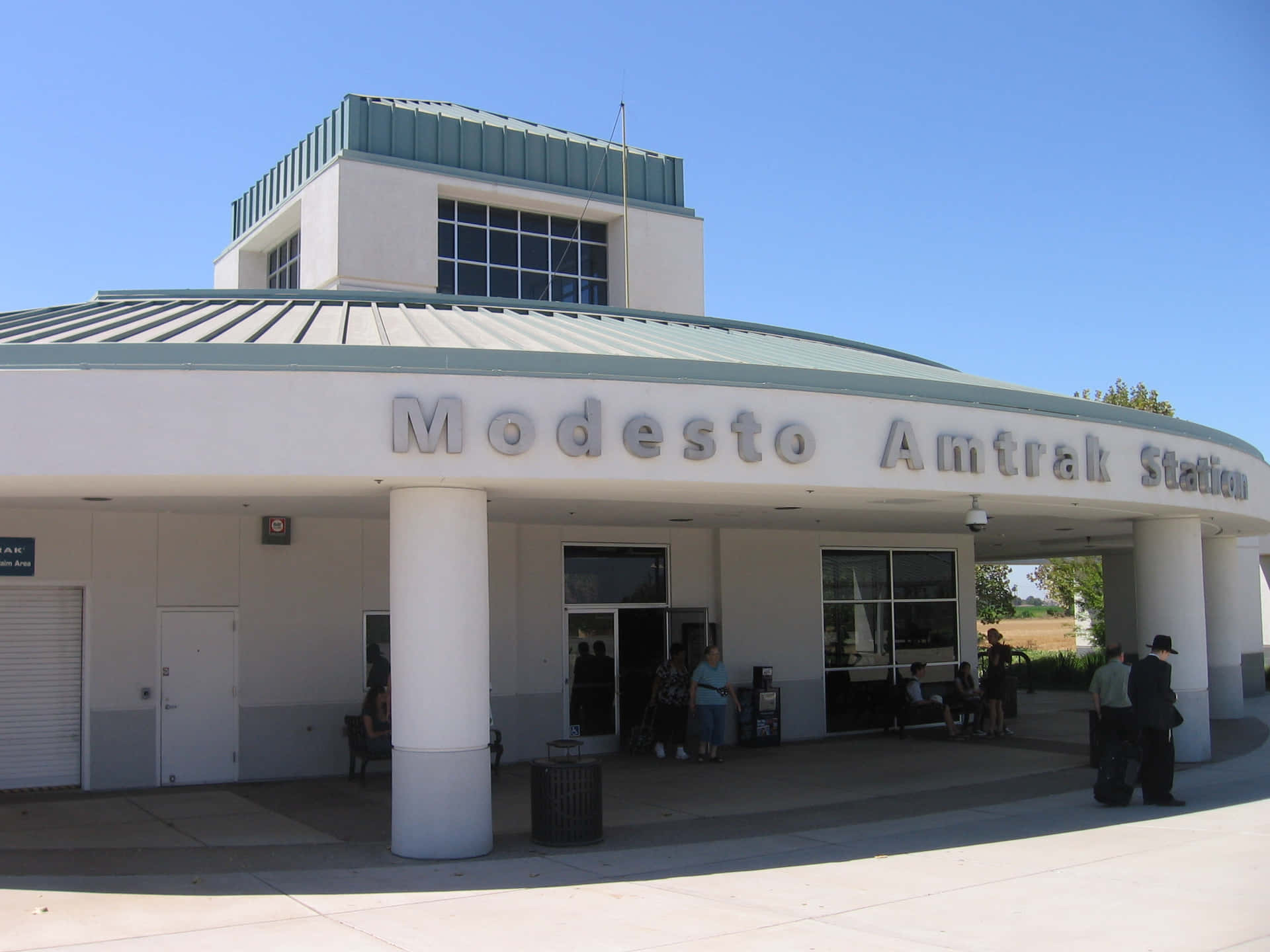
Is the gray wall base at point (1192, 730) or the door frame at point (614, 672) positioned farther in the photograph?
the door frame at point (614, 672)

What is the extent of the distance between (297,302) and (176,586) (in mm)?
3926

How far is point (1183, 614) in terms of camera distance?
51.8 feet

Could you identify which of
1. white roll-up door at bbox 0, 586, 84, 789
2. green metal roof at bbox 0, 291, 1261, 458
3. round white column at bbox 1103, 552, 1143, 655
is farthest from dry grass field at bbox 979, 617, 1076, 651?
white roll-up door at bbox 0, 586, 84, 789

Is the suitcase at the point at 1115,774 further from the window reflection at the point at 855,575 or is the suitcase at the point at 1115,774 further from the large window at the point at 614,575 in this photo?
the window reflection at the point at 855,575

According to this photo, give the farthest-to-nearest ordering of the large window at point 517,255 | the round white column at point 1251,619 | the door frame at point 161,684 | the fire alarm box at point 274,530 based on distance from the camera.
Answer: the round white column at point 1251,619
the large window at point 517,255
the fire alarm box at point 274,530
the door frame at point 161,684

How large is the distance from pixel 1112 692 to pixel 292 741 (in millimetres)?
10149

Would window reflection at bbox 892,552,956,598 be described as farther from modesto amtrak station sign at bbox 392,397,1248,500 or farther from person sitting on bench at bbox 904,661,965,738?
modesto amtrak station sign at bbox 392,397,1248,500

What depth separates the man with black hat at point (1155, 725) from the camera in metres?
12.4

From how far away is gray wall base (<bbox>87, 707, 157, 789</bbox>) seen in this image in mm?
13945

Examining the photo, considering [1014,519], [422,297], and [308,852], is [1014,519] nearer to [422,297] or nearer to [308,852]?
[422,297]

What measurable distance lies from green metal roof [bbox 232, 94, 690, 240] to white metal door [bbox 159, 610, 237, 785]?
12.4 m

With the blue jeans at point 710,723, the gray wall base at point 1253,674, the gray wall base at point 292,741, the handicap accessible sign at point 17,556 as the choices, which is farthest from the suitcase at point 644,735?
the gray wall base at point 1253,674

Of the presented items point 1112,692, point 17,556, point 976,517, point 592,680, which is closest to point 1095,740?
point 1112,692

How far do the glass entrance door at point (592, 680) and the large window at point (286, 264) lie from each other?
1246cm
